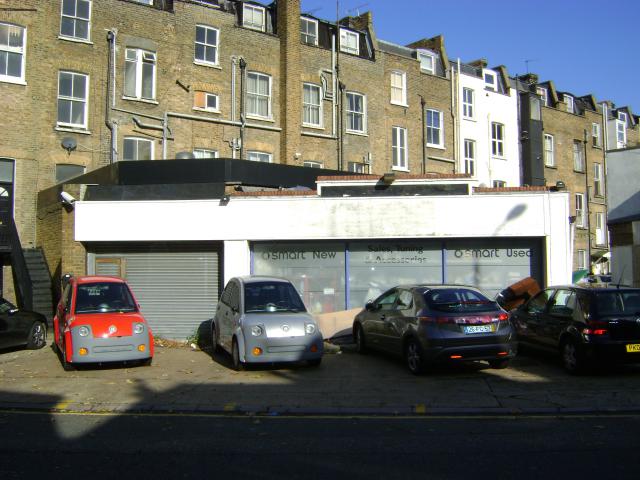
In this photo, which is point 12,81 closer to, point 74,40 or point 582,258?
point 74,40

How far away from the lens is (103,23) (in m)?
23.7

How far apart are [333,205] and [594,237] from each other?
2862 cm

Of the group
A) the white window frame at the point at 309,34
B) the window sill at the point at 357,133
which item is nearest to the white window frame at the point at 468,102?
the window sill at the point at 357,133

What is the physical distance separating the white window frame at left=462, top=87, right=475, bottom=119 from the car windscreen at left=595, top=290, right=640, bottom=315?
24.7 meters

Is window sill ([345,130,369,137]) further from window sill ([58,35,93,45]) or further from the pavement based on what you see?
the pavement

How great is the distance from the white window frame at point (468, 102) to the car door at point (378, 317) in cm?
2373

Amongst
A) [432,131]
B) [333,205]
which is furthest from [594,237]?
[333,205]

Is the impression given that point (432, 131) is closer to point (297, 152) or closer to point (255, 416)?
point (297, 152)

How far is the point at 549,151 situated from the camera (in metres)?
38.4

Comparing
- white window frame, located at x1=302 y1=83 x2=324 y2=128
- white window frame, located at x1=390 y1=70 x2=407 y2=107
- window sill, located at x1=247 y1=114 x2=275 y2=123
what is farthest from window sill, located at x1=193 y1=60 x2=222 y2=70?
white window frame, located at x1=390 y1=70 x2=407 y2=107

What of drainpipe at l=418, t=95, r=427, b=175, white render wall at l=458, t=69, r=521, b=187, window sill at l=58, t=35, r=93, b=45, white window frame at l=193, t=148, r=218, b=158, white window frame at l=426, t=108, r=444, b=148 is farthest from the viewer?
white render wall at l=458, t=69, r=521, b=187

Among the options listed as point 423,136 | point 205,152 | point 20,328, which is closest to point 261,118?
point 205,152

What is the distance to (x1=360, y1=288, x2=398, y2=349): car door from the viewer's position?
12580mm

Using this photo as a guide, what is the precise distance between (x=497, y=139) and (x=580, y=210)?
25.3 feet
